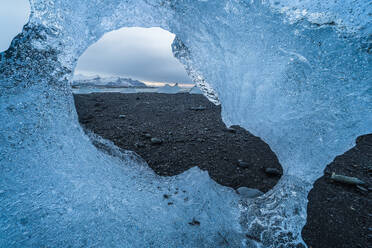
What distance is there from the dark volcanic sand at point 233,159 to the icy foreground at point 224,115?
320 millimetres

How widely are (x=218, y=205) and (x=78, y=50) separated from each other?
97.4 inches

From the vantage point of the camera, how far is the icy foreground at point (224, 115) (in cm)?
Answer: 146

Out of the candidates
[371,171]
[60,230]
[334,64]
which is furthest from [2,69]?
[371,171]

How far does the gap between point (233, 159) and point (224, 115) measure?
1.13 m

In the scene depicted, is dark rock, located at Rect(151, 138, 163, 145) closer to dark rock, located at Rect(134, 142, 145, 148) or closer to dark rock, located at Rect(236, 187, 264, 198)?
dark rock, located at Rect(134, 142, 145, 148)

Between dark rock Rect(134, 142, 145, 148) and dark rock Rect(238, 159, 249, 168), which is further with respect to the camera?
dark rock Rect(134, 142, 145, 148)

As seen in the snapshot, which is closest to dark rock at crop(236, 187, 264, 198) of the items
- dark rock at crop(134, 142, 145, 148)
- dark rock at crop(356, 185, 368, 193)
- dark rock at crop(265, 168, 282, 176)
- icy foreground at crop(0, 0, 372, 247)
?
icy foreground at crop(0, 0, 372, 247)

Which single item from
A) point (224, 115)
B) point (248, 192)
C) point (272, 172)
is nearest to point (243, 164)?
point (272, 172)

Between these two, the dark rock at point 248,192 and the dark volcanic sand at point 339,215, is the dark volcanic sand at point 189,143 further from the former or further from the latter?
the dark volcanic sand at point 339,215

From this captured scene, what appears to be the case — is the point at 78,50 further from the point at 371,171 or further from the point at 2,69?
the point at 371,171

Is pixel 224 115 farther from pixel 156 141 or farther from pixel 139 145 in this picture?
pixel 139 145

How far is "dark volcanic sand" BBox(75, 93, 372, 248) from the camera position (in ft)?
5.91

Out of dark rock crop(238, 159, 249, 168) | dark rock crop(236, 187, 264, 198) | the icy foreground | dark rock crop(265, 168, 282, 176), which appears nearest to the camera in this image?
the icy foreground

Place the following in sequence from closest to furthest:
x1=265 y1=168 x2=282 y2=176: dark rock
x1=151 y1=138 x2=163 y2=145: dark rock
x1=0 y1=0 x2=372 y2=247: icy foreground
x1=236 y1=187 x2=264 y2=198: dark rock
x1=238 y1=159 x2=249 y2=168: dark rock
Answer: x1=0 y1=0 x2=372 y2=247: icy foreground
x1=236 y1=187 x2=264 y2=198: dark rock
x1=265 y1=168 x2=282 y2=176: dark rock
x1=238 y1=159 x2=249 y2=168: dark rock
x1=151 y1=138 x2=163 y2=145: dark rock
